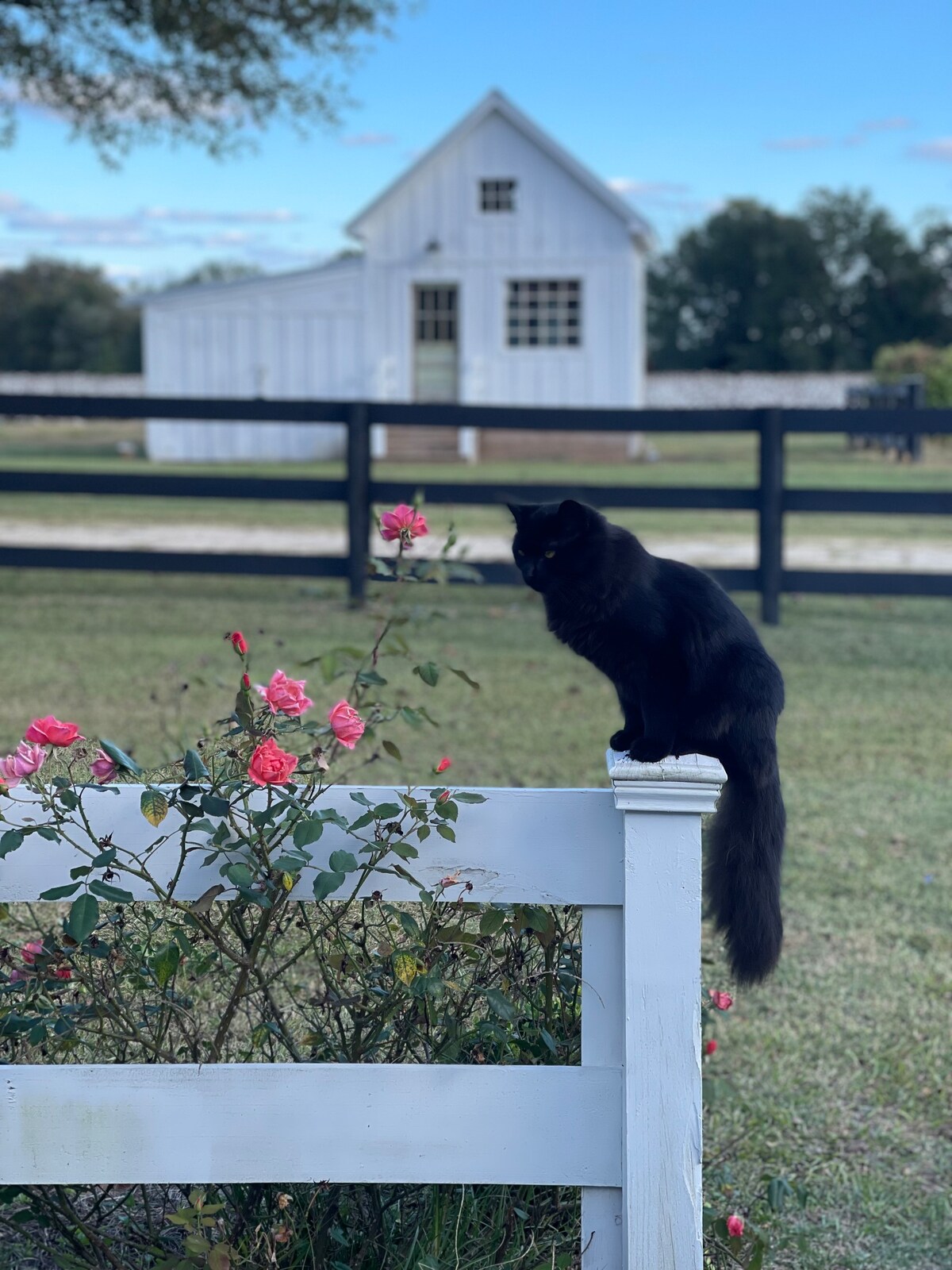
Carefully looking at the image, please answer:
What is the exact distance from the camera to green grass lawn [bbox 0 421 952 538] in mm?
14977

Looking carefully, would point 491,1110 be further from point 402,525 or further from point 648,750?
point 402,525

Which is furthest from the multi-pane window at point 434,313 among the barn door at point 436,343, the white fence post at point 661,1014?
the white fence post at point 661,1014

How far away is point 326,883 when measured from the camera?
1.95 meters

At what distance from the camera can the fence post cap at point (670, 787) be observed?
1943 millimetres

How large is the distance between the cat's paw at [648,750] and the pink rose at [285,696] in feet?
1.72

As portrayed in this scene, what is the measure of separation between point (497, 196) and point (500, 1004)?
23149mm

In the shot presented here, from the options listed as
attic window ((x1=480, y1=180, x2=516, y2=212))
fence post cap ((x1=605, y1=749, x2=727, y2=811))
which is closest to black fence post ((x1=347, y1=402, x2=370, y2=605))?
fence post cap ((x1=605, y1=749, x2=727, y2=811))

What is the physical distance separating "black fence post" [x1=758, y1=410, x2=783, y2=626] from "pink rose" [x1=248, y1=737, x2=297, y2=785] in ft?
24.2

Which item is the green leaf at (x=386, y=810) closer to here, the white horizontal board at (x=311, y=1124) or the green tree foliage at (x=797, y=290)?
the white horizontal board at (x=311, y=1124)

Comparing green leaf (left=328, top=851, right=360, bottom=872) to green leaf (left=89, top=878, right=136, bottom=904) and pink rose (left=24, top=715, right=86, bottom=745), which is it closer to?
green leaf (left=89, top=878, right=136, bottom=904)

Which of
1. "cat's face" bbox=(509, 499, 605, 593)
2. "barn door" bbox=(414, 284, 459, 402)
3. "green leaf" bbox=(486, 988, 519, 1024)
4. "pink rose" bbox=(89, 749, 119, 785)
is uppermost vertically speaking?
"barn door" bbox=(414, 284, 459, 402)

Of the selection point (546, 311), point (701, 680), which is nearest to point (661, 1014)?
point (701, 680)

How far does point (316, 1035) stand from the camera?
85.9 inches

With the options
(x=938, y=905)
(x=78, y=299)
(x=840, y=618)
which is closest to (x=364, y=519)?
(x=840, y=618)
